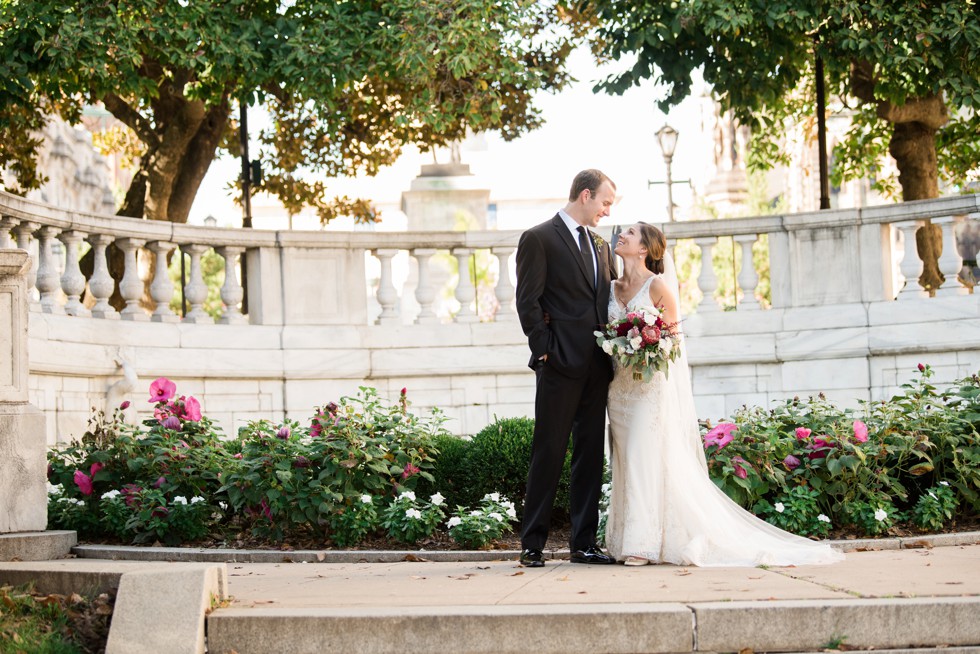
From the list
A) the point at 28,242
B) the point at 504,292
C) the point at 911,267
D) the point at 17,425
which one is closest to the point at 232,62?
the point at 28,242

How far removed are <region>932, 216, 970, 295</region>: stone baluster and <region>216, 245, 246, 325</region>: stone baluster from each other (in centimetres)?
635

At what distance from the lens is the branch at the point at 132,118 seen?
47.4 feet

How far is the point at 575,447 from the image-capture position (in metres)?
7.44

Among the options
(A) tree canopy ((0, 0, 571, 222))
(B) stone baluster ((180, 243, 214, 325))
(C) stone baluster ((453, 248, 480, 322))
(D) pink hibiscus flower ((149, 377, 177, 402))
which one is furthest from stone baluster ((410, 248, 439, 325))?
(D) pink hibiscus flower ((149, 377, 177, 402))

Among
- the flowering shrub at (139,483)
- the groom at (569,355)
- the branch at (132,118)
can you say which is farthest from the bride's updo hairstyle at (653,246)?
the branch at (132,118)

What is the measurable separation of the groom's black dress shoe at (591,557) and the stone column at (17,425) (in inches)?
125

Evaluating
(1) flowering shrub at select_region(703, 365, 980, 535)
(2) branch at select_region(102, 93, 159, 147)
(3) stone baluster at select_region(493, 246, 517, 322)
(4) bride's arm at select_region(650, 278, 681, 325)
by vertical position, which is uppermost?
(2) branch at select_region(102, 93, 159, 147)

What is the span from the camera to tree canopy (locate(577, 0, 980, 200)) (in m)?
11.8

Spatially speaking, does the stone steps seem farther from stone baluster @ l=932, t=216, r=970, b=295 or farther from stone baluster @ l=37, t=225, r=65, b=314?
stone baluster @ l=932, t=216, r=970, b=295

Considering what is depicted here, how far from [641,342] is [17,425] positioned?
12.1 feet

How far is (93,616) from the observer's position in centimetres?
589

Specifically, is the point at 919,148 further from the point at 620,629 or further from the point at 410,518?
the point at 620,629

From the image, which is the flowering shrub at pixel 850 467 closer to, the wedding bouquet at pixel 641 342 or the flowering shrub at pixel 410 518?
the wedding bouquet at pixel 641 342

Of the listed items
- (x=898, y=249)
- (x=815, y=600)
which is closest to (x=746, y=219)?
(x=815, y=600)
